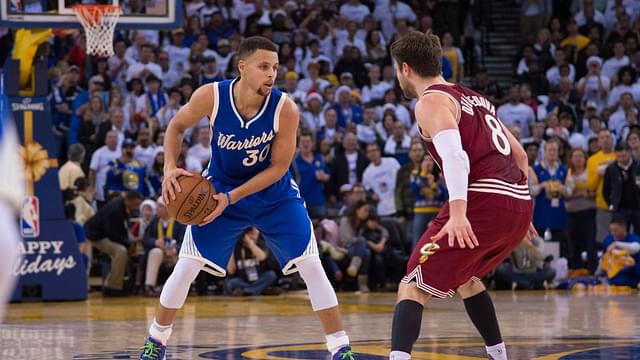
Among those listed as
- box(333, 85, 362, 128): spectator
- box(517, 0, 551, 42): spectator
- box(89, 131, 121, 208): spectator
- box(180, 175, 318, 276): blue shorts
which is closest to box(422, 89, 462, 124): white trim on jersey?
box(180, 175, 318, 276): blue shorts

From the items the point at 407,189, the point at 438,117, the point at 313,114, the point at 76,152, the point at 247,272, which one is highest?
the point at 438,117

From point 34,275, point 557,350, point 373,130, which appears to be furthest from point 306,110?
point 557,350

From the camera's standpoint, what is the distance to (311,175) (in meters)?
17.4

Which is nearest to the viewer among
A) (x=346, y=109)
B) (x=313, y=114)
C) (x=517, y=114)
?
(x=313, y=114)

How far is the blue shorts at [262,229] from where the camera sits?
6754mm

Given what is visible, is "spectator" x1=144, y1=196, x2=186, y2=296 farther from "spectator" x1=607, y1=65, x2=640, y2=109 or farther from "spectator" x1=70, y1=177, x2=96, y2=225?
"spectator" x1=607, y1=65, x2=640, y2=109

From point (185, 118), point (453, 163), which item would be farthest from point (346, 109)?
point (453, 163)

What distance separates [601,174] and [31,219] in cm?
857

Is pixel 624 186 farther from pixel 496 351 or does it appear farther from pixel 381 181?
pixel 496 351

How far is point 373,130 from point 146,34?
4.74 metres

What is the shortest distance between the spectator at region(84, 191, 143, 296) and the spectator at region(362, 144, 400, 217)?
3.81 m

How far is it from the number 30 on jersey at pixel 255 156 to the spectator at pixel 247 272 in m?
8.97

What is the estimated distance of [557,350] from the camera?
834cm

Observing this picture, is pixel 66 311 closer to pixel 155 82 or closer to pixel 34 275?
pixel 34 275
